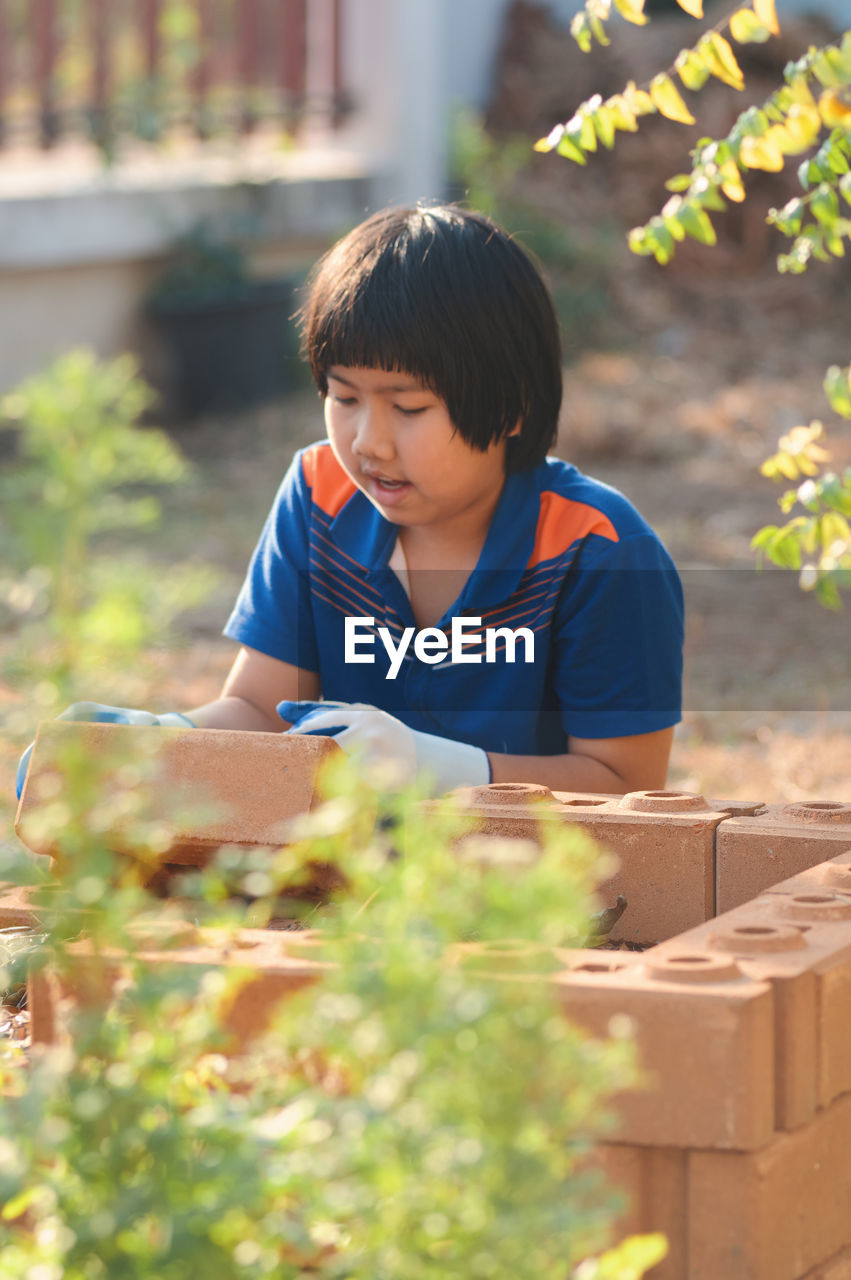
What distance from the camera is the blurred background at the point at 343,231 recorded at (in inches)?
234

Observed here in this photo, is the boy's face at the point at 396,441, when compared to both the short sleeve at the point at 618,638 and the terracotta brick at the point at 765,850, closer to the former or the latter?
the short sleeve at the point at 618,638

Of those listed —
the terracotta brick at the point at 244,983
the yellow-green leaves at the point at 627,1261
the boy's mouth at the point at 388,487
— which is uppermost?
the boy's mouth at the point at 388,487

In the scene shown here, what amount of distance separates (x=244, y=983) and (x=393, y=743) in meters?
0.63

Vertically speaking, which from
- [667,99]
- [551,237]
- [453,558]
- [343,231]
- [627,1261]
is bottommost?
[627,1261]

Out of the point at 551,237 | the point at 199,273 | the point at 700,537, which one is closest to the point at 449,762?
the point at 700,537

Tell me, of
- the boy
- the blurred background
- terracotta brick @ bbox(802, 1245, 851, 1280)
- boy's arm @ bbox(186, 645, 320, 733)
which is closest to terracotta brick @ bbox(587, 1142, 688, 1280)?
terracotta brick @ bbox(802, 1245, 851, 1280)

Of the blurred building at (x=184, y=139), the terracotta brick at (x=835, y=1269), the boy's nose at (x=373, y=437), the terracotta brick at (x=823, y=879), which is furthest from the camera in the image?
the blurred building at (x=184, y=139)

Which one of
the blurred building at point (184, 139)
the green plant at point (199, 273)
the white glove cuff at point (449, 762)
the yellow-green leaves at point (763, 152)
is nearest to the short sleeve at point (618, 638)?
the white glove cuff at point (449, 762)

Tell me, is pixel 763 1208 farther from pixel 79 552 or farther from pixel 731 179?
pixel 731 179

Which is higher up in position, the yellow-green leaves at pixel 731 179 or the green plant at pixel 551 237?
the green plant at pixel 551 237

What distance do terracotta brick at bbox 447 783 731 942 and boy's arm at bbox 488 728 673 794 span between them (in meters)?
0.48

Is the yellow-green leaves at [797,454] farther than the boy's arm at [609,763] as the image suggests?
No

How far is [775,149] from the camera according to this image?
1347 mm

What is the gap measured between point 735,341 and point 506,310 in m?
7.69
